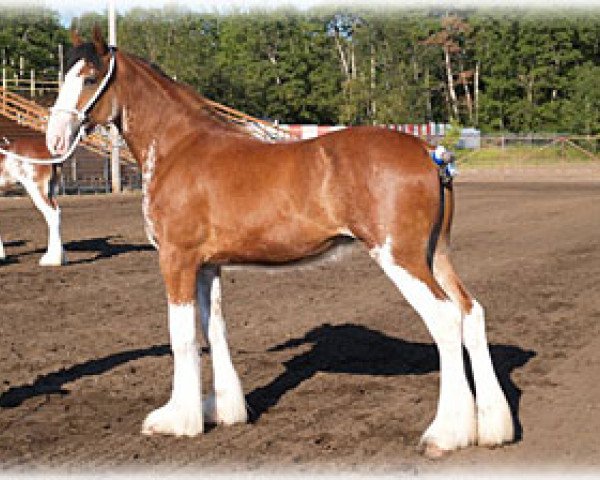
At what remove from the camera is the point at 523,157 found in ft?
184

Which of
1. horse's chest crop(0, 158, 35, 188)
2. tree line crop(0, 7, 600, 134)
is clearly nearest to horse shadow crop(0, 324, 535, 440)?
horse's chest crop(0, 158, 35, 188)

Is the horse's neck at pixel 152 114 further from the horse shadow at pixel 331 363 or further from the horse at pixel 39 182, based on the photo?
the horse at pixel 39 182

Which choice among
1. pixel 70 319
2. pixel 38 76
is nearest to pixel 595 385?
pixel 70 319

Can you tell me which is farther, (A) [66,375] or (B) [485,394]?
(A) [66,375]

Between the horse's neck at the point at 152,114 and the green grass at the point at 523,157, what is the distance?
49.0 metres

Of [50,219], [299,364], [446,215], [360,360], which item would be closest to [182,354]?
[446,215]

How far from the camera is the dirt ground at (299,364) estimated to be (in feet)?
20.0

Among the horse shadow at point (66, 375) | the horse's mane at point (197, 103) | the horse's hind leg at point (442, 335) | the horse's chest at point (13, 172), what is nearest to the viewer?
the horse's hind leg at point (442, 335)

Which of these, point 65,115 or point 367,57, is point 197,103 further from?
point 367,57

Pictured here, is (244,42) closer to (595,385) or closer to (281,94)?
(281,94)

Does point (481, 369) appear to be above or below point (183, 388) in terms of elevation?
above

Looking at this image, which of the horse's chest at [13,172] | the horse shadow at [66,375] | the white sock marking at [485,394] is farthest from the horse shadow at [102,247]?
the white sock marking at [485,394]

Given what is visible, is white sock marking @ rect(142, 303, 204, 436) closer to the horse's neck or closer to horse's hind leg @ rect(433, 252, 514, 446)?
the horse's neck

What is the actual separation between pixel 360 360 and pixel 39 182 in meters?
9.63
